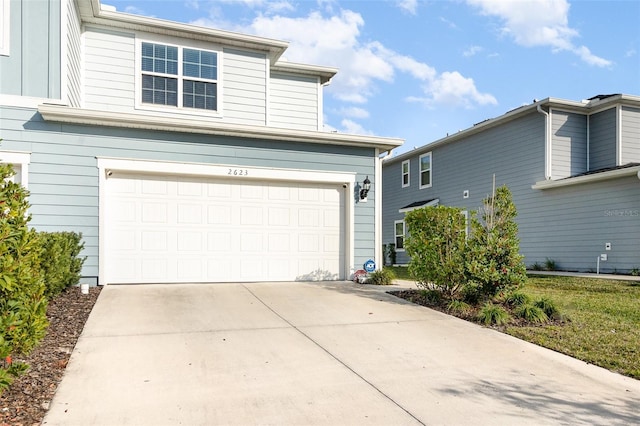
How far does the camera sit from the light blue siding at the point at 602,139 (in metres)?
14.4

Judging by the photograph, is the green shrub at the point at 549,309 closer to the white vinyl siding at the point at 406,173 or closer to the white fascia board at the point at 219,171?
the white fascia board at the point at 219,171

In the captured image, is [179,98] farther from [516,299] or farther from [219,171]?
[516,299]

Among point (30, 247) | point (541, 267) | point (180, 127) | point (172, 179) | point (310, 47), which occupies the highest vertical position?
point (310, 47)

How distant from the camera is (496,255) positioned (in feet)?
22.6

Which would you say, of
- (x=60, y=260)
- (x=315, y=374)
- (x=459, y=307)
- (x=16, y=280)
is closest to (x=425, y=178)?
(x=459, y=307)

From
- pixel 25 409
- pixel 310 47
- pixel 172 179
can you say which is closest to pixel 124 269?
pixel 172 179

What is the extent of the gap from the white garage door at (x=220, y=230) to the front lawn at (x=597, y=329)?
4.56 metres

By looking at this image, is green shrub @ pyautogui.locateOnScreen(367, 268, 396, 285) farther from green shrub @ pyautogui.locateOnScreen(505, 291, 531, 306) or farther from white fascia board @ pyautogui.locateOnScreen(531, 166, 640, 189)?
white fascia board @ pyautogui.locateOnScreen(531, 166, 640, 189)

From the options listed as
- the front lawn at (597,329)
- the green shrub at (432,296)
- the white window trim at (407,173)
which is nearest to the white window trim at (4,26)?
the green shrub at (432,296)

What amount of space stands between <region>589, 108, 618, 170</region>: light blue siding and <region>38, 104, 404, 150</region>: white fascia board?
336 inches

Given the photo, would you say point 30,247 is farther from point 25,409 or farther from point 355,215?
point 355,215

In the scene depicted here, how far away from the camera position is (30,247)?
3.51 meters

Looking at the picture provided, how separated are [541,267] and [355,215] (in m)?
8.37

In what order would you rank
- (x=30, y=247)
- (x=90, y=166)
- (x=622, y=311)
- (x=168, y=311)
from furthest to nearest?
1. (x=90, y=166)
2. (x=622, y=311)
3. (x=168, y=311)
4. (x=30, y=247)
